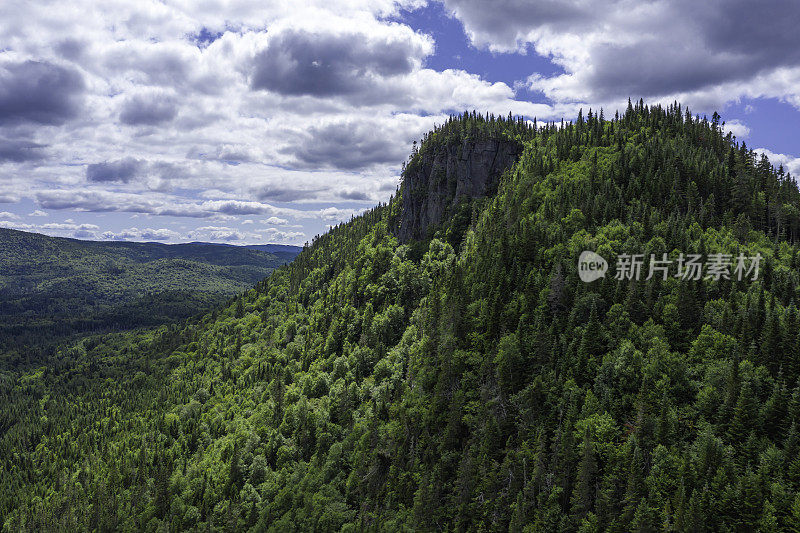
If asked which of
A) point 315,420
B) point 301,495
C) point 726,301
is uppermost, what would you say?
point 726,301

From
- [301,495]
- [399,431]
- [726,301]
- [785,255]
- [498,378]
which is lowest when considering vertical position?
[301,495]

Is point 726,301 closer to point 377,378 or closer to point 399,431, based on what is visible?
point 399,431

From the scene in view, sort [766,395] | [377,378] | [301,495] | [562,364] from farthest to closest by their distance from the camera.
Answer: [377,378] → [301,495] → [562,364] → [766,395]

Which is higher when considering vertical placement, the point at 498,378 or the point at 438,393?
the point at 498,378

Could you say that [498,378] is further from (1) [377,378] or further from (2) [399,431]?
(1) [377,378]

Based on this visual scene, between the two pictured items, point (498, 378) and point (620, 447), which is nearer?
point (620, 447)

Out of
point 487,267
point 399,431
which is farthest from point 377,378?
point 487,267

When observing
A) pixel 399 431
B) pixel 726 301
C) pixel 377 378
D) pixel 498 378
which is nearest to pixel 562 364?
pixel 498 378

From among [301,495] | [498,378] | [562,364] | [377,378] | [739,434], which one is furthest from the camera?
[377,378]

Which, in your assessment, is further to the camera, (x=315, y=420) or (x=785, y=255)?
(x=315, y=420)
